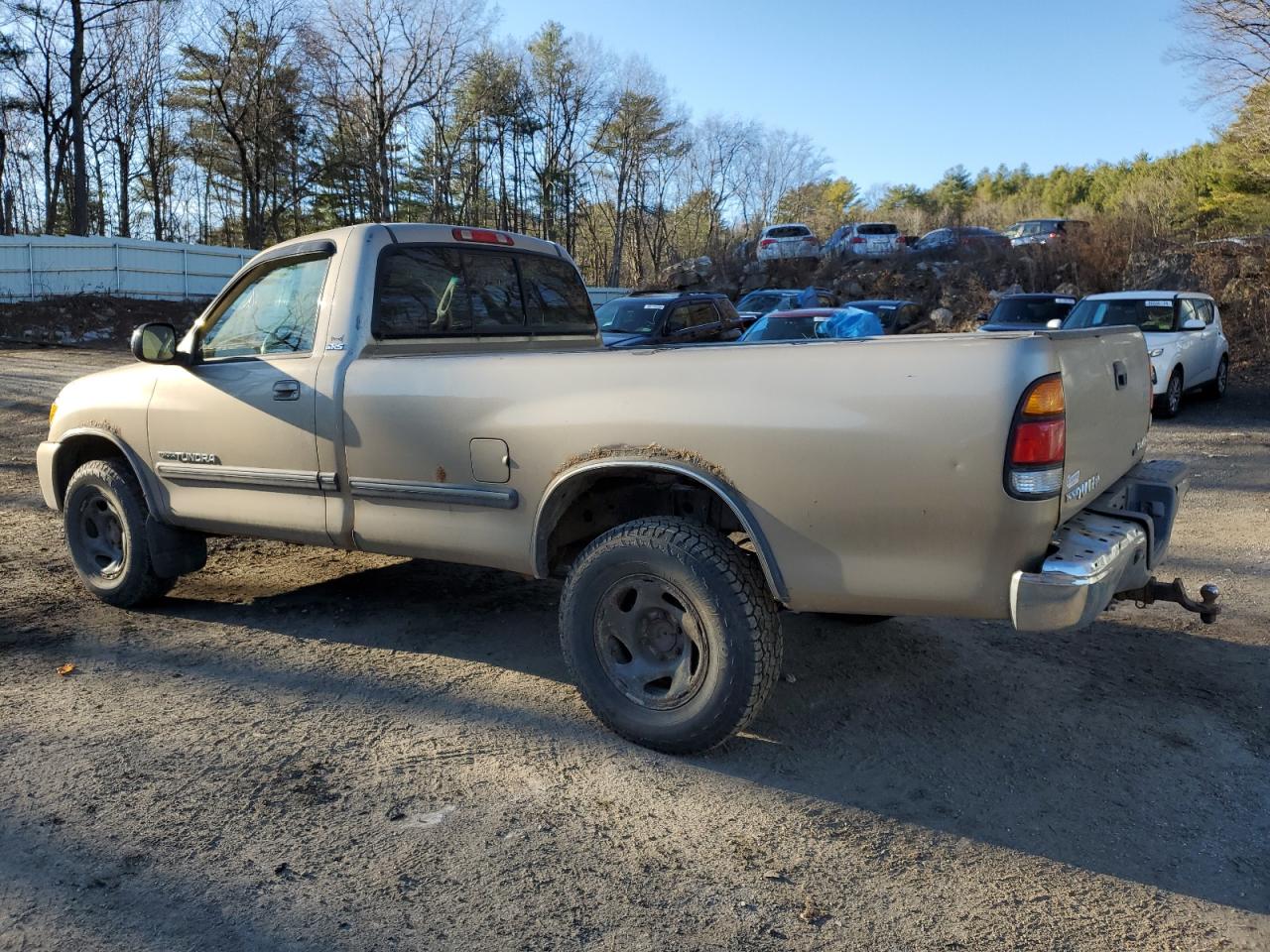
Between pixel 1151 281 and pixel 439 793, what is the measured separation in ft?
76.8

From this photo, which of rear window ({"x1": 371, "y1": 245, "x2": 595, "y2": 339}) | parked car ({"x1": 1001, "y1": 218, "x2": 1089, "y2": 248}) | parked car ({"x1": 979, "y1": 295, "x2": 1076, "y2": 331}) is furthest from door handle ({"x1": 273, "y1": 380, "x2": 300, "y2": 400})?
parked car ({"x1": 1001, "y1": 218, "x2": 1089, "y2": 248})

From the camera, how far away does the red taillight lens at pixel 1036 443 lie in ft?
9.10

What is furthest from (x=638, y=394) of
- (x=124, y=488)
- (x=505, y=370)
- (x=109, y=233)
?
(x=109, y=233)

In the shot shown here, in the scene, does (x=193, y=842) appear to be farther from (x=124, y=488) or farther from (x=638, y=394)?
(x=124, y=488)

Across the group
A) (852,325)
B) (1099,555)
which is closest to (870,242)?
(852,325)

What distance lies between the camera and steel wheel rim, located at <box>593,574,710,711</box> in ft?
11.2

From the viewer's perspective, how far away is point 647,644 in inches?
140

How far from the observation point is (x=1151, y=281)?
22.1 metres

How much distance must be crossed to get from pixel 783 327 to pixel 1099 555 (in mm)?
11176

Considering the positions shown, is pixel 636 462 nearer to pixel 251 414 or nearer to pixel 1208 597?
pixel 251 414

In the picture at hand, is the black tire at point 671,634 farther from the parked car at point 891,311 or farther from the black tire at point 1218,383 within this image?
the parked car at point 891,311

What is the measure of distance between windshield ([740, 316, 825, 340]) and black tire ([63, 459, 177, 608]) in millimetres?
9535

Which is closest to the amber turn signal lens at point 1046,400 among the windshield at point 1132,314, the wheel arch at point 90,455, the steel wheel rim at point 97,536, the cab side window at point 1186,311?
the wheel arch at point 90,455

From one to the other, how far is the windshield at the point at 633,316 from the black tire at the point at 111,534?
9.76m
